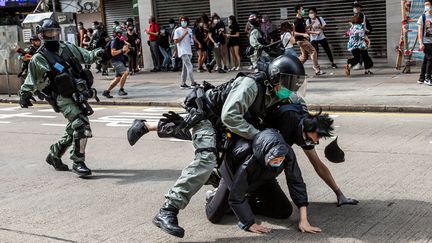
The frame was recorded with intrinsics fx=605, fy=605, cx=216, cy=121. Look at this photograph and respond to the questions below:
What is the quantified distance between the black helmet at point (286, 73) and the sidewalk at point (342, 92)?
6204mm

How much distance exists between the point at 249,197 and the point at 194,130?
82cm

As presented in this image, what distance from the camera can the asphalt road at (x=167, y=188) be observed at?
16.0ft

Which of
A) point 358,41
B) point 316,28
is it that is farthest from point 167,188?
point 316,28

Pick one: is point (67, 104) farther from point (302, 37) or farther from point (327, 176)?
point (302, 37)

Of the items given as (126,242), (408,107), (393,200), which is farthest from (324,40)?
(126,242)

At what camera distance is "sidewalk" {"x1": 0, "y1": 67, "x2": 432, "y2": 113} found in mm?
10898

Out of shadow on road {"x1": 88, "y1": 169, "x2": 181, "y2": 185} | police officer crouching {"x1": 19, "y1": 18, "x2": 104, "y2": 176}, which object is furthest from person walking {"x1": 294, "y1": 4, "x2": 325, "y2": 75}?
→ police officer crouching {"x1": 19, "y1": 18, "x2": 104, "y2": 176}

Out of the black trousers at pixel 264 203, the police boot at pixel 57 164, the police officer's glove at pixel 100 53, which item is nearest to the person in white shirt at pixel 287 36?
the police officer's glove at pixel 100 53

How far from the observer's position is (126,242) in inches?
188

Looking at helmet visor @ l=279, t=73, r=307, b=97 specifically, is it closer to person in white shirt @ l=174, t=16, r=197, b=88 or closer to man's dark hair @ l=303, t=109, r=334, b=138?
man's dark hair @ l=303, t=109, r=334, b=138

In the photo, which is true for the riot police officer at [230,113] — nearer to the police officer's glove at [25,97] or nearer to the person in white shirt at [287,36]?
the police officer's glove at [25,97]

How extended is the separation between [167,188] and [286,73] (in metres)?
2.25

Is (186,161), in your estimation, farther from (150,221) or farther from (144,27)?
(144,27)

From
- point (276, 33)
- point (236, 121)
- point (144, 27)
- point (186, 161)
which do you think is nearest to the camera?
point (236, 121)
